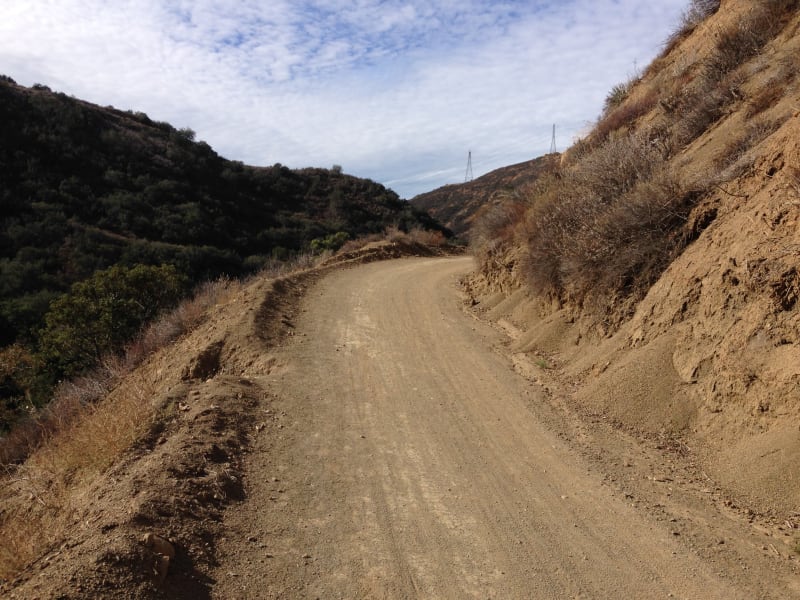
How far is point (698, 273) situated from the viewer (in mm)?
7223

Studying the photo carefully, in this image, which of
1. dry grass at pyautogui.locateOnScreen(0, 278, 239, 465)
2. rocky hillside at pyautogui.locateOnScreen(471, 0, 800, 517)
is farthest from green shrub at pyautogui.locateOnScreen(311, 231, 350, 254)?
rocky hillside at pyautogui.locateOnScreen(471, 0, 800, 517)

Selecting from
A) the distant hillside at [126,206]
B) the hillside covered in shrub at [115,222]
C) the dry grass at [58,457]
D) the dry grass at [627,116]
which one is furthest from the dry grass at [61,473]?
the distant hillside at [126,206]

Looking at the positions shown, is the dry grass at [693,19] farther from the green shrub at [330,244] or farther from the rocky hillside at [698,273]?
the green shrub at [330,244]

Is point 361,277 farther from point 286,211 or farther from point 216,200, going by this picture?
point 286,211

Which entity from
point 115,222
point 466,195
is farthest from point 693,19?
point 466,195

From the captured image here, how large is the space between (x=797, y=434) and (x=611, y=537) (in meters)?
2.01

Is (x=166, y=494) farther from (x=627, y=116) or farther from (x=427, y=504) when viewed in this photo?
(x=627, y=116)

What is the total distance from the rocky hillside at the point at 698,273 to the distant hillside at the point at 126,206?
65.9 feet

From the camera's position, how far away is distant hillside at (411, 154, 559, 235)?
223 ft

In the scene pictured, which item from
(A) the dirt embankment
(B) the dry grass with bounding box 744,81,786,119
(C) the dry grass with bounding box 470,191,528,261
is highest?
(B) the dry grass with bounding box 744,81,786,119

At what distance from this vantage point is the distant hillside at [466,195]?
67.9 meters

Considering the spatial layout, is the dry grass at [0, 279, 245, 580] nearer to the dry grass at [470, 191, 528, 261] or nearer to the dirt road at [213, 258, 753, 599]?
the dirt road at [213, 258, 753, 599]

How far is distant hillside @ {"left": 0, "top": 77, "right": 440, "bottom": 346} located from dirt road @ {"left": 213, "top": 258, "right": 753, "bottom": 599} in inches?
735

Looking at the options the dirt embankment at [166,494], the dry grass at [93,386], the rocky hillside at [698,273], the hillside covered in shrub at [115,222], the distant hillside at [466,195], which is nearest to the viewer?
the dirt embankment at [166,494]
